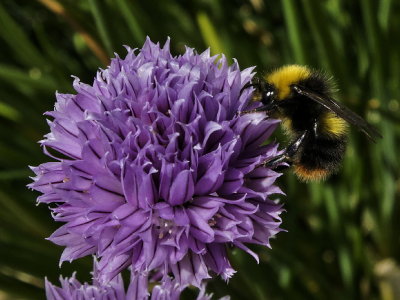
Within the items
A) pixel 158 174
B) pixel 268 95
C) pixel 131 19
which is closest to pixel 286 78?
pixel 268 95

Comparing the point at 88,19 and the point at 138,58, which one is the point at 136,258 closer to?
the point at 138,58

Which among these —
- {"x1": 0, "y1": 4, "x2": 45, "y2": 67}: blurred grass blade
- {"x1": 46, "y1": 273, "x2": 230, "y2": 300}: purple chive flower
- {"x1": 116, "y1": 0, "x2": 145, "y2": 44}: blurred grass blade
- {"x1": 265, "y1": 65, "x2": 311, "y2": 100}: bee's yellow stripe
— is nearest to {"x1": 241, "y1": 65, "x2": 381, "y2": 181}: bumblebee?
{"x1": 265, "y1": 65, "x2": 311, "y2": 100}: bee's yellow stripe

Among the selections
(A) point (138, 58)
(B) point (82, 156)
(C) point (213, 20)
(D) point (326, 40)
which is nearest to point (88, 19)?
(C) point (213, 20)

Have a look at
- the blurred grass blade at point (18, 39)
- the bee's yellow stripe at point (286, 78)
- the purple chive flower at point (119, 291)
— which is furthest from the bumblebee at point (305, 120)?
the blurred grass blade at point (18, 39)

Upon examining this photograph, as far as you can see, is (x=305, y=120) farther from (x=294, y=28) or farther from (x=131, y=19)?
(x=131, y=19)

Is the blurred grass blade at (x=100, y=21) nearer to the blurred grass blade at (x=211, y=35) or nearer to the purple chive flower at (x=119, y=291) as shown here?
the blurred grass blade at (x=211, y=35)
